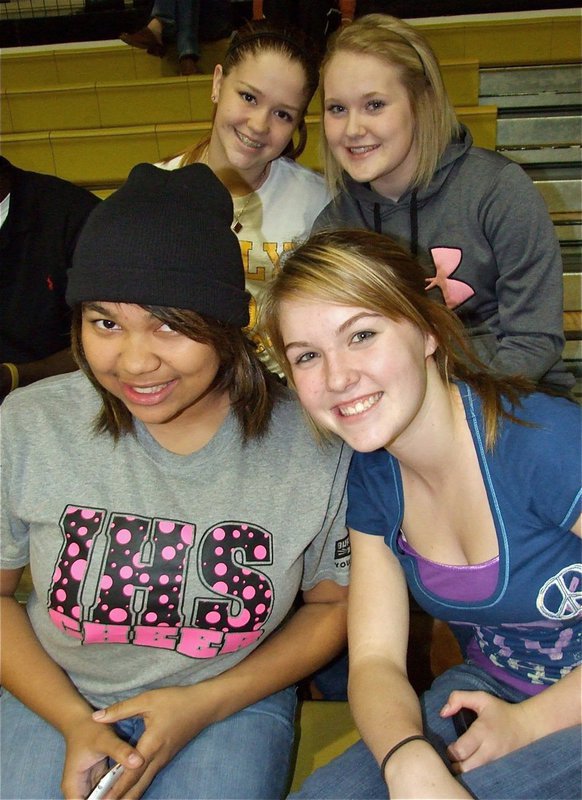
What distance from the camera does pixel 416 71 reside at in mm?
1660

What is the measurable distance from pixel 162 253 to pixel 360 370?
355mm

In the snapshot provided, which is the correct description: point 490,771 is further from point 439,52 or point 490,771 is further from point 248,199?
point 439,52

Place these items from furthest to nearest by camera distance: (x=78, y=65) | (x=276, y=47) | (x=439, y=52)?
(x=78, y=65)
(x=439, y=52)
(x=276, y=47)

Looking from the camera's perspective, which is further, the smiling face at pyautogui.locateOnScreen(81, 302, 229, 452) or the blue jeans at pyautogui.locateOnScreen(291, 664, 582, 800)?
the smiling face at pyautogui.locateOnScreen(81, 302, 229, 452)

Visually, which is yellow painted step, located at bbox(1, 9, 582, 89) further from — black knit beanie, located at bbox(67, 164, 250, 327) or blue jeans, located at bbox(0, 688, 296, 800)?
blue jeans, located at bbox(0, 688, 296, 800)

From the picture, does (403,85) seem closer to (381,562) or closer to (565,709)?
(381,562)

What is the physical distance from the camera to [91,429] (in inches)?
48.6

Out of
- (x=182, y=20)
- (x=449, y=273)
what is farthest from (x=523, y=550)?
(x=182, y=20)

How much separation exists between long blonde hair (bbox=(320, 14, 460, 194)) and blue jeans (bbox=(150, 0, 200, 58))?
4084 millimetres

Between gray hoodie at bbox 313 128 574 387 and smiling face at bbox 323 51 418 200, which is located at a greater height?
smiling face at bbox 323 51 418 200

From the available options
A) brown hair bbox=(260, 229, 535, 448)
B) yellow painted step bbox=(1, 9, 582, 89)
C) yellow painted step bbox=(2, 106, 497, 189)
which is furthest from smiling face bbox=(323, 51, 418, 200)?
yellow painted step bbox=(1, 9, 582, 89)

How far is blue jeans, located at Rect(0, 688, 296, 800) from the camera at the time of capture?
1.12m

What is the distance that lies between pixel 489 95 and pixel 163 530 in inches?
197

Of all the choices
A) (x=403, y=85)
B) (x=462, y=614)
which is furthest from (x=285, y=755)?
(x=403, y=85)
